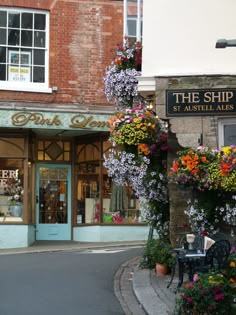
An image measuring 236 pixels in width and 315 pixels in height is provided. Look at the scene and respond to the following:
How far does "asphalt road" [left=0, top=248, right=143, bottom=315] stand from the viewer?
302 inches

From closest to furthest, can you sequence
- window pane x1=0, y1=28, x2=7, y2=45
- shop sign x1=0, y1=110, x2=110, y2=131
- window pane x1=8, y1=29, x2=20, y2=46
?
shop sign x1=0, y1=110, x2=110, y2=131
window pane x1=0, y1=28, x2=7, y2=45
window pane x1=8, y1=29, x2=20, y2=46

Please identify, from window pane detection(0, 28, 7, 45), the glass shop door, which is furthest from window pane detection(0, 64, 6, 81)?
the glass shop door

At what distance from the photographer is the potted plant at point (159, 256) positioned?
9844mm

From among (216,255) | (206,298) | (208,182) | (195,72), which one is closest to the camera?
(206,298)

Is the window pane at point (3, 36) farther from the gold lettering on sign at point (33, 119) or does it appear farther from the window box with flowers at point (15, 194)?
the window box with flowers at point (15, 194)

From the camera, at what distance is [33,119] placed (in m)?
15.3

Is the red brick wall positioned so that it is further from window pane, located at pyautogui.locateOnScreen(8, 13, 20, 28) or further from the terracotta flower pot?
the terracotta flower pot

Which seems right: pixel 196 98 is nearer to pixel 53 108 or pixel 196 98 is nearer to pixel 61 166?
pixel 53 108

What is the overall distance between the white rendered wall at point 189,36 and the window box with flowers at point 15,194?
23.9 ft

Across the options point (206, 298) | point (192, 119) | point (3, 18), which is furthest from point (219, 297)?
point (3, 18)

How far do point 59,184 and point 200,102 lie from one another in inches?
335

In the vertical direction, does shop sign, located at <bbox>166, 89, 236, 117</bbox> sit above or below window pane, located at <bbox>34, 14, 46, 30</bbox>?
below

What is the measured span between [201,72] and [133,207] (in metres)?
7.81

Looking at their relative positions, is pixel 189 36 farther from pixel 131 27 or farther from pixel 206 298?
pixel 131 27
